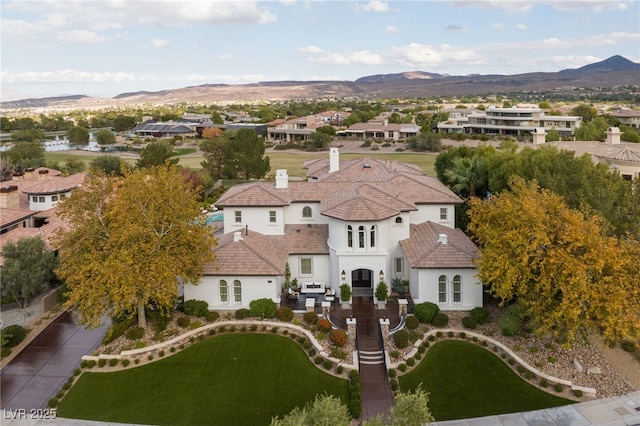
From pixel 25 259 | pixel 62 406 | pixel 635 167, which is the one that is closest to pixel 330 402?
pixel 62 406

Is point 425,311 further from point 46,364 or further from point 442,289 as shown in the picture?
point 46,364

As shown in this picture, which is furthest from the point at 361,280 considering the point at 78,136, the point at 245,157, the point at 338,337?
the point at 78,136

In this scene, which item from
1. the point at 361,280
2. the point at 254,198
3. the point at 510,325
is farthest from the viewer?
the point at 254,198

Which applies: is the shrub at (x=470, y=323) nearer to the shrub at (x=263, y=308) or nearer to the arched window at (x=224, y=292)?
the shrub at (x=263, y=308)

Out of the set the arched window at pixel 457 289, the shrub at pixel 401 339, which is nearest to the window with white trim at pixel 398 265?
the arched window at pixel 457 289

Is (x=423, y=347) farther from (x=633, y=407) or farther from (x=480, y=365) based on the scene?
(x=633, y=407)
